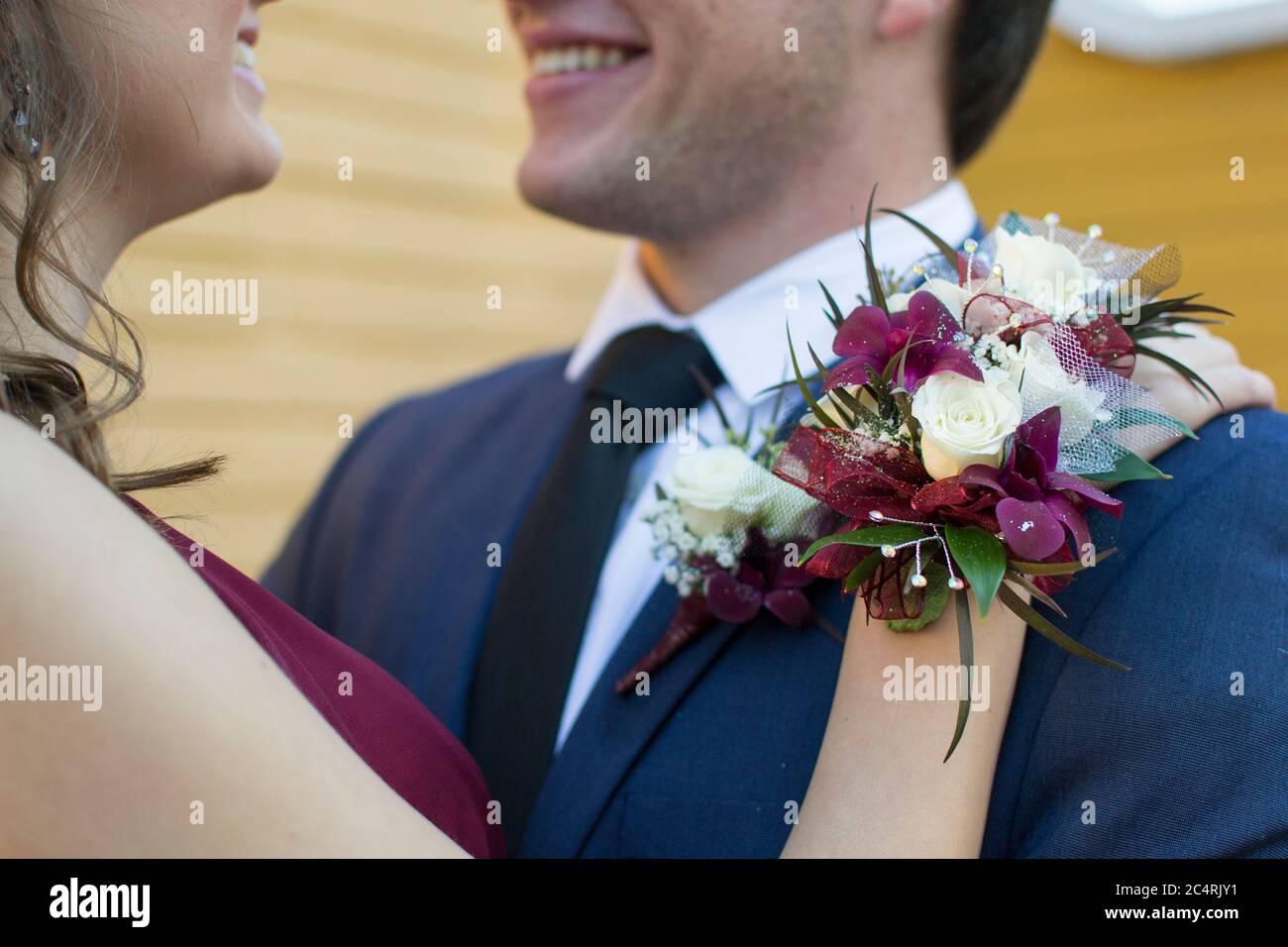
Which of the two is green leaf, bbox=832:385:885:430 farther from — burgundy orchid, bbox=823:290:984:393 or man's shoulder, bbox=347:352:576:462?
man's shoulder, bbox=347:352:576:462

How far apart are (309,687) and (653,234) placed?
3.62 feet

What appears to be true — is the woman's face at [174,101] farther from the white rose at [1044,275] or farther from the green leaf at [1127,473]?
the green leaf at [1127,473]

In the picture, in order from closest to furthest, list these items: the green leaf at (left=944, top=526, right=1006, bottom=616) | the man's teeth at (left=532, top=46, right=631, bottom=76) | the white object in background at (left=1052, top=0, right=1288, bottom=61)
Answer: the green leaf at (left=944, top=526, right=1006, bottom=616), the man's teeth at (left=532, top=46, right=631, bottom=76), the white object in background at (left=1052, top=0, right=1288, bottom=61)

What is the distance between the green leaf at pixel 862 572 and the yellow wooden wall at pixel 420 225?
266 centimetres

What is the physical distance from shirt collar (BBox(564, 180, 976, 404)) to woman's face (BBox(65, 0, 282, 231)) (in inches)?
27.9

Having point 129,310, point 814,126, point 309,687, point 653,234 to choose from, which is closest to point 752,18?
point 814,126

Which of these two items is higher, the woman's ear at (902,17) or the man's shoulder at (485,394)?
the woman's ear at (902,17)

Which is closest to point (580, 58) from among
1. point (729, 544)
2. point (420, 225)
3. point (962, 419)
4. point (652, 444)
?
point (652, 444)

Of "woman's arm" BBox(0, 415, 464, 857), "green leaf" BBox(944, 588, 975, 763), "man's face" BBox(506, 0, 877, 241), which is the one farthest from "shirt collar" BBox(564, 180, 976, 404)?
"woman's arm" BBox(0, 415, 464, 857)

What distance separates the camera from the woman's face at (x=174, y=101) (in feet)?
4.54

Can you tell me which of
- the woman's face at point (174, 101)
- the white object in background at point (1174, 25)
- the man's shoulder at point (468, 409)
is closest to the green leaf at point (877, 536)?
the woman's face at point (174, 101)

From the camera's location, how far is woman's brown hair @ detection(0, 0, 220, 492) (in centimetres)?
130

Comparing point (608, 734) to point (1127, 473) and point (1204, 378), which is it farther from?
point (1204, 378)

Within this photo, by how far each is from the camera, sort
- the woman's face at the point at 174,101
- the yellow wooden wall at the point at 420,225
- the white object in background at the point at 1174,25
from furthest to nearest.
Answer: the white object in background at the point at 1174,25 → the yellow wooden wall at the point at 420,225 → the woman's face at the point at 174,101
